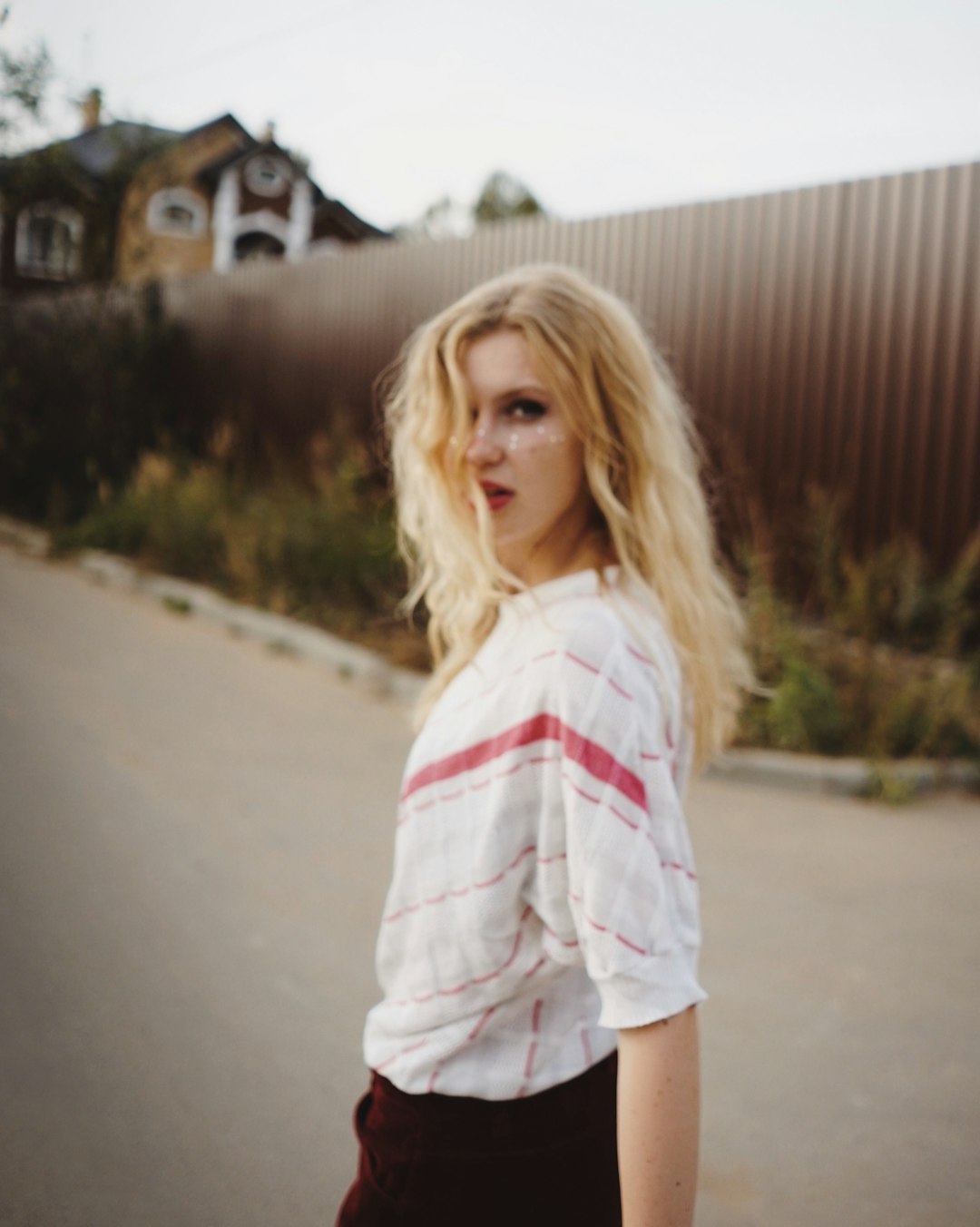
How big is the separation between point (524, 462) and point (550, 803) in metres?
0.42

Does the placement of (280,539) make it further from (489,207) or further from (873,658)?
(489,207)

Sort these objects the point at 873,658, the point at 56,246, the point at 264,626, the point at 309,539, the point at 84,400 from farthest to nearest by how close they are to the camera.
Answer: the point at 56,246 → the point at 84,400 → the point at 309,539 → the point at 264,626 → the point at 873,658

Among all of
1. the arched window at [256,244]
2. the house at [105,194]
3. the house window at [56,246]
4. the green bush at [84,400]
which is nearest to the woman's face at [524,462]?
the house at [105,194]

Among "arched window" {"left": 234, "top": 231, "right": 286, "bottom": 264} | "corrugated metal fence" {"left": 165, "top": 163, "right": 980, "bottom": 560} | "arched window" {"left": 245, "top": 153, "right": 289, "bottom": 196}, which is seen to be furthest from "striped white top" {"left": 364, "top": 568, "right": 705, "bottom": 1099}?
"arched window" {"left": 234, "top": 231, "right": 286, "bottom": 264}

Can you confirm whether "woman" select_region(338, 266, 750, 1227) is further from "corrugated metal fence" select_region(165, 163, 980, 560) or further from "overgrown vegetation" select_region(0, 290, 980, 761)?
"corrugated metal fence" select_region(165, 163, 980, 560)

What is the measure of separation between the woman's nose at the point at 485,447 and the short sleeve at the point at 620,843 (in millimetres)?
291

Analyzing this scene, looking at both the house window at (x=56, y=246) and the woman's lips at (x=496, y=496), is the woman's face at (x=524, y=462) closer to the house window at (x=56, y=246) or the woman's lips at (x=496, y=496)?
the woman's lips at (x=496, y=496)

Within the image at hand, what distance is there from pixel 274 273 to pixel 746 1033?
1138cm

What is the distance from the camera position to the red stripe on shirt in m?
1.14

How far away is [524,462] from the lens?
138 centimetres

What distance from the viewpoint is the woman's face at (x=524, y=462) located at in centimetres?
138

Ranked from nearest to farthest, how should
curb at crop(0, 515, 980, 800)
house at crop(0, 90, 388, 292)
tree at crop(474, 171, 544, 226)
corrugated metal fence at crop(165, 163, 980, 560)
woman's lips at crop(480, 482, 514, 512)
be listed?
woman's lips at crop(480, 482, 514, 512) → curb at crop(0, 515, 980, 800) → corrugated metal fence at crop(165, 163, 980, 560) → house at crop(0, 90, 388, 292) → tree at crop(474, 171, 544, 226)

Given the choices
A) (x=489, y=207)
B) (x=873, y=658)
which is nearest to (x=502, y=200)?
(x=489, y=207)

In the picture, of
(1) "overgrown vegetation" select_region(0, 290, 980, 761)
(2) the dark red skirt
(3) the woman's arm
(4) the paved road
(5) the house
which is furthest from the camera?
(5) the house
